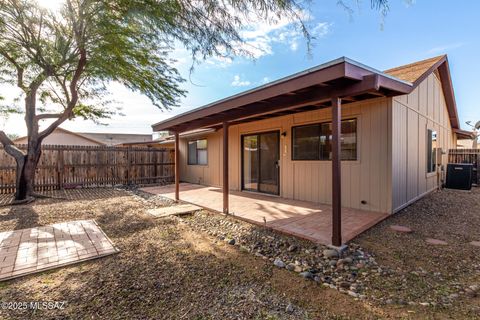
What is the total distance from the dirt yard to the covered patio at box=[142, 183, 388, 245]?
413 mm

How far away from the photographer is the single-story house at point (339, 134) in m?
3.14

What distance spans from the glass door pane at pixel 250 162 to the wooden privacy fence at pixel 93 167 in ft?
16.8

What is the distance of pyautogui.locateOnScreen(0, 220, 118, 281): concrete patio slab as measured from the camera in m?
2.76

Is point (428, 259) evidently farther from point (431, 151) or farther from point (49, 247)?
point (431, 151)

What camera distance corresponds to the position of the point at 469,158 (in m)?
9.60

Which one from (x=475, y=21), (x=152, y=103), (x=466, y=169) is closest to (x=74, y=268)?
(x=152, y=103)

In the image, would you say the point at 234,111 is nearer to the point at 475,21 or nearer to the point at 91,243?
the point at 91,243

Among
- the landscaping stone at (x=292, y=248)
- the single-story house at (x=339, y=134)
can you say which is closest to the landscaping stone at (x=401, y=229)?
the single-story house at (x=339, y=134)

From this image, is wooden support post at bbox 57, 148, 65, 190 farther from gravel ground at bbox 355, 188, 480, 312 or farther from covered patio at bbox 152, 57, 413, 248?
gravel ground at bbox 355, 188, 480, 312

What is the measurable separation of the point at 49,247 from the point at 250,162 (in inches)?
217

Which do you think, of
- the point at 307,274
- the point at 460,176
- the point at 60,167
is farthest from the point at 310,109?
the point at 60,167

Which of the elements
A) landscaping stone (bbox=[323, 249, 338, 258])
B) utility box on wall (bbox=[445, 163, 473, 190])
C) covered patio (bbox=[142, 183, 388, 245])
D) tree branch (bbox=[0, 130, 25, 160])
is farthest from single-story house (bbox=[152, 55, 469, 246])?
tree branch (bbox=[0, 130, 25, 160])

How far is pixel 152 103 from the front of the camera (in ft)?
26.2

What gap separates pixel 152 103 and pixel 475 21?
29.8 feet
